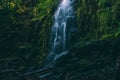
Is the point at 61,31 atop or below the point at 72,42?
atop

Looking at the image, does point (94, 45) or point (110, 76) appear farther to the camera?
point (94, 45)

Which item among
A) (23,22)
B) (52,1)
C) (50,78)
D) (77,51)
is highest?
(52,1)

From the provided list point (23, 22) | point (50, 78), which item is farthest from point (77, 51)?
point (23, 22)

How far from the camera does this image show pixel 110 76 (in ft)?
32.2

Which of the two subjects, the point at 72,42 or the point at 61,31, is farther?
the point at 61,31

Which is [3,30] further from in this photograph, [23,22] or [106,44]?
[106,44]

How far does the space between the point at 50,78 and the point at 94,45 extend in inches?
79.1

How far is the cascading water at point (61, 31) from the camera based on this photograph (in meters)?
13.1

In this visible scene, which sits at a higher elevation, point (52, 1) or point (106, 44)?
point (52, 1)

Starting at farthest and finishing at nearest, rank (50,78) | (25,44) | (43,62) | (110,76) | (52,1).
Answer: (52,1)
(25,44)
(43,62)
(50,78)
(110,76)

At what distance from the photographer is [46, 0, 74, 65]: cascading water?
13.1 meters

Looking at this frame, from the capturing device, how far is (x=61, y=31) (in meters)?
13.8

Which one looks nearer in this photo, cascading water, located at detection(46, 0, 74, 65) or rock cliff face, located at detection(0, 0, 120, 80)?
rock cliff face, located at detection(0, 0, 120, 80)

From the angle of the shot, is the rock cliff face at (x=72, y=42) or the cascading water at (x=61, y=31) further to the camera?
the cascading water at (x=61, y=31)
